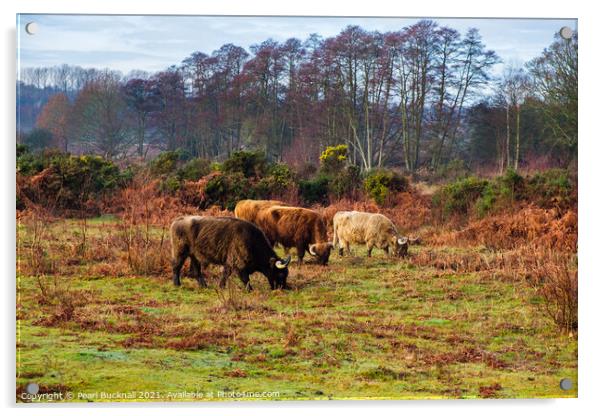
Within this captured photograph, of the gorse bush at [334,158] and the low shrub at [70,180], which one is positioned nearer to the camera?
the low shrub at [70,180]

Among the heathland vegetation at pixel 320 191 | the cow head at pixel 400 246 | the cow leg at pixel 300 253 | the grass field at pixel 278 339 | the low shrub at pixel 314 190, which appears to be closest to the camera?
the grass field at pixel 278 339

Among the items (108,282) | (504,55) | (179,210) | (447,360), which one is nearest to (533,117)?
(504,55)

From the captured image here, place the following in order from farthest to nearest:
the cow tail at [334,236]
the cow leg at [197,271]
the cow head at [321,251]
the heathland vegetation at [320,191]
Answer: the cow head at [321,251], the cow tail at [334,236], the cow leg at [197,271], the heathland vegetation at [320,191]

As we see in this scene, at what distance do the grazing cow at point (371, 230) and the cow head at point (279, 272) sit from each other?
931 millimetres

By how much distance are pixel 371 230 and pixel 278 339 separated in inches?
96.2

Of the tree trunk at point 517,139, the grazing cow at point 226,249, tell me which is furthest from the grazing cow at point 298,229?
the tree trunk at point 517,139

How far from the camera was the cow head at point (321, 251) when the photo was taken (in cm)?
1209

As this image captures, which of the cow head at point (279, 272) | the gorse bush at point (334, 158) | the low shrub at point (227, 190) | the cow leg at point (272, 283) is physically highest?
the gorse bush at point (334, 158)

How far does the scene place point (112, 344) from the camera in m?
9.47

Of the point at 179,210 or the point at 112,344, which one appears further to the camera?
the point at 179,210

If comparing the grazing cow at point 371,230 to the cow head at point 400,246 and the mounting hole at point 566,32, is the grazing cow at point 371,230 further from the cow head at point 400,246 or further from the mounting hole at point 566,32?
the mounting hole at point 566,32

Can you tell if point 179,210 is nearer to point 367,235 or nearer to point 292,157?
point 292,157

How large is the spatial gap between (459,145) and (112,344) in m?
4.38

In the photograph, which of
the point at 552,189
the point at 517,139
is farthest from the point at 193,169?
the point at 552,189
